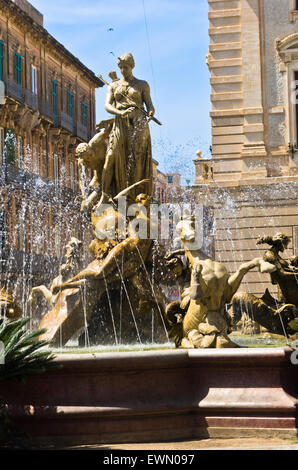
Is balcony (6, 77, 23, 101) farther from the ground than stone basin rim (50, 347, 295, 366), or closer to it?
farther from the ground

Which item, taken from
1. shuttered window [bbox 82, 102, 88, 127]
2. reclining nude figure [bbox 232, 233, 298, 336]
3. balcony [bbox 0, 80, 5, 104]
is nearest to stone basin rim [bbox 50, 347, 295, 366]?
reclining nude figure [bbox 232, 233, 298, 336]

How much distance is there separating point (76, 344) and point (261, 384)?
3777 mm

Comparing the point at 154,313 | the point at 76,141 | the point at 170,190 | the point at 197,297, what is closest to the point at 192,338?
the point at 197,297

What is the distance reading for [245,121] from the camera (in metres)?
26.2

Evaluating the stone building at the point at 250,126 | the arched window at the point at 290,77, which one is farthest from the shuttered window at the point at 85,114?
the arched window at the point at 290,77

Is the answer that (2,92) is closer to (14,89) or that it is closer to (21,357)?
(14,89)

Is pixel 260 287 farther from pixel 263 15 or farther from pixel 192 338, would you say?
pixel 192 338

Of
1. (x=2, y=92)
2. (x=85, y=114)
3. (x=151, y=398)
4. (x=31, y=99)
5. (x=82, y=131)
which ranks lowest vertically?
(x=151, y=398)

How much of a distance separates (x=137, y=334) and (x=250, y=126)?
15555 millimetres

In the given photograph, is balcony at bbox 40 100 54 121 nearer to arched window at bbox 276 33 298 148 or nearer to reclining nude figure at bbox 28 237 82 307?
arched window at bbox 276 33 298 148

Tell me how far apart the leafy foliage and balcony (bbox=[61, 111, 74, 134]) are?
40.2 metres

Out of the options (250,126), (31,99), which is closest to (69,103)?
(31,99)

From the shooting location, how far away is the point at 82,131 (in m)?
51.7

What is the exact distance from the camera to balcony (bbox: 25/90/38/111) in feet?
139
